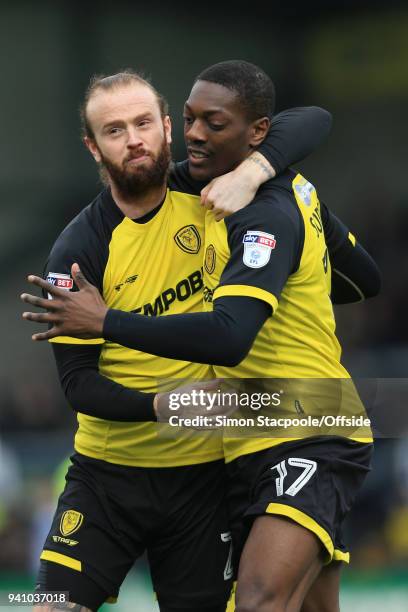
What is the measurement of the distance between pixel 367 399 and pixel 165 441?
102 cm

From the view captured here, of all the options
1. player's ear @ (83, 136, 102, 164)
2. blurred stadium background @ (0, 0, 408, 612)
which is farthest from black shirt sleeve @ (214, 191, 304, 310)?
blurred stadium background @ (0, 0, 408, 612)

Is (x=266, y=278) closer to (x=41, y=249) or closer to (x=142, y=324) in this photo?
(x=142, y=324)

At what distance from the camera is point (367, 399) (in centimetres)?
541

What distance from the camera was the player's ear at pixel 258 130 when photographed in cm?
467

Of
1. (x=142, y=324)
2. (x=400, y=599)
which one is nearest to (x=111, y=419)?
(x=142, y=324)

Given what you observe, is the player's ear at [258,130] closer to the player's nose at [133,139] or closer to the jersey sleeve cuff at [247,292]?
the player's nose at [133,139]

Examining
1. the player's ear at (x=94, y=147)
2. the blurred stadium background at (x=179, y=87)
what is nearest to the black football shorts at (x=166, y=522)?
the player's ear at (x=94, y=147)

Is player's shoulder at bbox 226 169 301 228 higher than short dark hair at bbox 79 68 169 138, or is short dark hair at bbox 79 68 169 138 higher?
short dark hair at bbox 79 68 169 138

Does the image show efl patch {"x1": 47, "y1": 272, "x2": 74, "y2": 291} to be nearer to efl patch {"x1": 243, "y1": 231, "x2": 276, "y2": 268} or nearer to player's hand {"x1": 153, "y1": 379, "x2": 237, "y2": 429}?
player's hand {"x1": 153, "y1": 379, "x2": 237, "y2": 429}

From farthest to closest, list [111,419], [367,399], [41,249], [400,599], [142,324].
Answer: [41,249]
[400,599]
[367,399]
[111,419]
[142,324]

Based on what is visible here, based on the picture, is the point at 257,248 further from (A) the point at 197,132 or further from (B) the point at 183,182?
(B) the point at 183,182

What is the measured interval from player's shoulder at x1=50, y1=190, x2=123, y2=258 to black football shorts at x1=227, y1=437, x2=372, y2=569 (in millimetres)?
1010

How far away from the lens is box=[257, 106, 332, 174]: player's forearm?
4660mm

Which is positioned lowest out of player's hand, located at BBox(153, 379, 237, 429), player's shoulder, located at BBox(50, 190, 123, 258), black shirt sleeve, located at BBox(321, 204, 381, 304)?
player's hand, located at BBox(153, 379, 237, 429)
